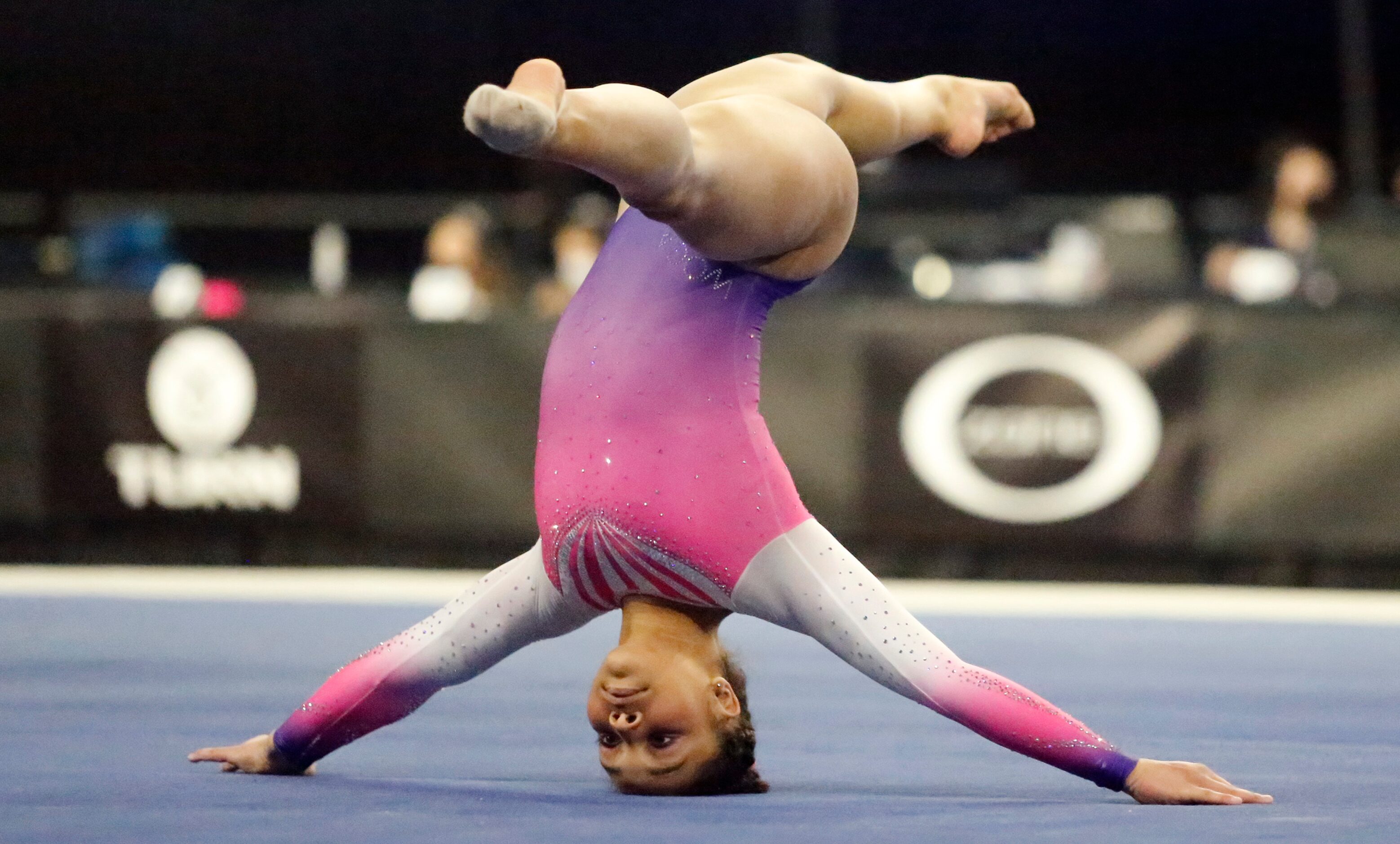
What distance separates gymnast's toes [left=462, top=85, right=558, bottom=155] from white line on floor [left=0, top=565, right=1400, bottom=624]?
3939mm

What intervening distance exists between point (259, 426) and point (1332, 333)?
3.92m

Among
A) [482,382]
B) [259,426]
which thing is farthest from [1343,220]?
[259,426]

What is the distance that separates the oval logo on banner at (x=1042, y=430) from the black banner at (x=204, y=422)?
2227 millimetres

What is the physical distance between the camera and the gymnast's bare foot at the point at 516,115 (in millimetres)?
2021

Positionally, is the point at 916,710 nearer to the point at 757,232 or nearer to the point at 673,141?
the point at 757,232

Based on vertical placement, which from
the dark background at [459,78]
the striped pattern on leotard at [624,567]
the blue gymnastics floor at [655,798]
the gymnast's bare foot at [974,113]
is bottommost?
the blue gymnastics floor at [655,798]

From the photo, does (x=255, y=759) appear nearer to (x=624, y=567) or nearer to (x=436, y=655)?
(x=436, y=655)

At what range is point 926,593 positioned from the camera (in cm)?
630

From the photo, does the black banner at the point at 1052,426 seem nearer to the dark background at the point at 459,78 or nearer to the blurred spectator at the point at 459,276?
the blurred spectator at the point at 459,276

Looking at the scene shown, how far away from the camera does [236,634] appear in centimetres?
523

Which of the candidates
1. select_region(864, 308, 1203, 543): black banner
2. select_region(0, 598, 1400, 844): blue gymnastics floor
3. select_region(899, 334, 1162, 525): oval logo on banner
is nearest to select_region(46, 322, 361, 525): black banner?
select_region(0, 598, 1400, 844): blue gymnastics floor

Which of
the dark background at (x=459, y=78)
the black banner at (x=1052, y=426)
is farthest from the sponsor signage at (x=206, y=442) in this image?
the dark background at (x=459, y=78)

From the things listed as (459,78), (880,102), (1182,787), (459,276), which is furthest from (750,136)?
(459,78)

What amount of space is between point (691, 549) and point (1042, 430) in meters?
3.63
